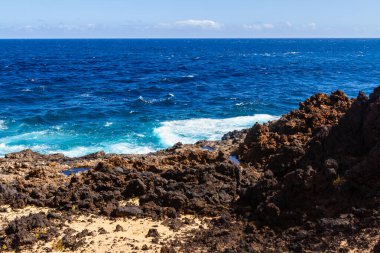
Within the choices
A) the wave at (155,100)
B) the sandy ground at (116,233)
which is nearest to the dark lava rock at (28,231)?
the sandy ground at (116,233)

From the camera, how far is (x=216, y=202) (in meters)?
17.2

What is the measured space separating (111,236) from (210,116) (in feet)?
101

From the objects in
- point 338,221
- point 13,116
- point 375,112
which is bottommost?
point 13,116

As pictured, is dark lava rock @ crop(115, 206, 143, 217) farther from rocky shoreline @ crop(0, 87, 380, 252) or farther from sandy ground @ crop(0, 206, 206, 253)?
sandy ground @ crop(0, 206, 206, 253)

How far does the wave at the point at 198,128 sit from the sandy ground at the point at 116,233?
17.5m

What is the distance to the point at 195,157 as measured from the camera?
2278 cm

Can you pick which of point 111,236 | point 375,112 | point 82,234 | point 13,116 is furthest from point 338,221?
point 13,116

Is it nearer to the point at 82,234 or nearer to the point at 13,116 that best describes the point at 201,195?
the point at 82,234

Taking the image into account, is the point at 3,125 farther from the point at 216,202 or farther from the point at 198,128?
the point at 216,202

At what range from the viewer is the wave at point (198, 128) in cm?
3543

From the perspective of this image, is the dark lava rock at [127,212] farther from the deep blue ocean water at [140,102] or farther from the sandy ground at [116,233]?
the deep blue ocean water at [140,102]

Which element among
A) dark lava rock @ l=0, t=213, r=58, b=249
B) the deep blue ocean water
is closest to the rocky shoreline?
dark lava rock @ l=0, t=213, r=58, b=249

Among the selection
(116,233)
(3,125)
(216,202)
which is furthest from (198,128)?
(116,233)

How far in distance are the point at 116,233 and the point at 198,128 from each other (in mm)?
24503
